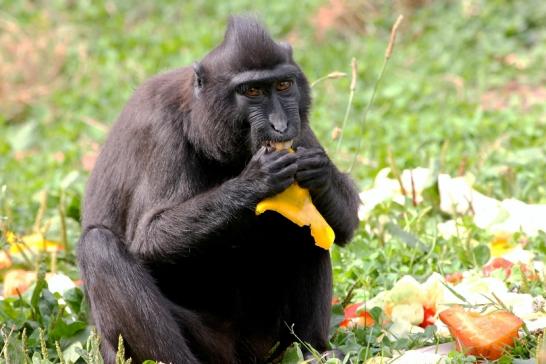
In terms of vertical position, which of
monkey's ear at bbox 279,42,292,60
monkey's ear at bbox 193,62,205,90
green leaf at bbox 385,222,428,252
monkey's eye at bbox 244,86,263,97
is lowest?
green leaf at bbox 385,222,428,252

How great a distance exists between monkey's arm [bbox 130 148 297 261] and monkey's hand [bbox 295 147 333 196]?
0.10 m

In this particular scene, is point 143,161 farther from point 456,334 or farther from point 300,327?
point 456,334

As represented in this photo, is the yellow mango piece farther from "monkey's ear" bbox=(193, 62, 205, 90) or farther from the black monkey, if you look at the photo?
"monkey's ear" bbox=(193, 62, 205, 90)

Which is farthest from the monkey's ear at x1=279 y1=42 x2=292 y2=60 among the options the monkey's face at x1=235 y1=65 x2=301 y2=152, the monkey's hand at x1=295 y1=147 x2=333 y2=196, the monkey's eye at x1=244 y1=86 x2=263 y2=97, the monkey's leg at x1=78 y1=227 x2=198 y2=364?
the monkey's leg at x1=78 y1=227 x2=198 y2=364

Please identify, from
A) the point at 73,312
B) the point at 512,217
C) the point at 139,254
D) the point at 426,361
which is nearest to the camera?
the point at 426,361

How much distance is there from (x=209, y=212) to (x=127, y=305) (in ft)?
2.00

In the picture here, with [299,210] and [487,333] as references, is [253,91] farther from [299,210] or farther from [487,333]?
[487,333]

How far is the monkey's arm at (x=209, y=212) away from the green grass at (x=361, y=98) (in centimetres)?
127

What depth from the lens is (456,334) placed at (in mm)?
5176

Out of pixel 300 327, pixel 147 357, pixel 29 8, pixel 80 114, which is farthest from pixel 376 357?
pixel 29 8

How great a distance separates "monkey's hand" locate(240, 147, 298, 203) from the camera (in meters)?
5.15

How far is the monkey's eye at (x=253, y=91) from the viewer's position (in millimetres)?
5336

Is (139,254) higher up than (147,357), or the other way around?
(139,254)

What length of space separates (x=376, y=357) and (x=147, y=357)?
113 centimetres
